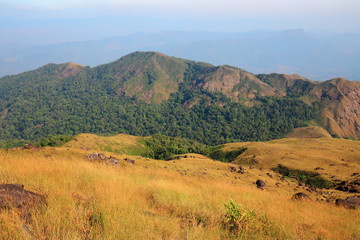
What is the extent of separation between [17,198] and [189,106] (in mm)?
154309

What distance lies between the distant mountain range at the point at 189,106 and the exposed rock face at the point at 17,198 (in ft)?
357

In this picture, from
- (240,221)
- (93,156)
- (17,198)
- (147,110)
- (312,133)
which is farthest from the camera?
(147,110)

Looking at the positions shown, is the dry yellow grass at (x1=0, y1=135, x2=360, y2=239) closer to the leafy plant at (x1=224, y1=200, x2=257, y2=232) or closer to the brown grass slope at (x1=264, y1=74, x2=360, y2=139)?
the leafy plant at (x1=224, y1=200, x2=257, y2=232)

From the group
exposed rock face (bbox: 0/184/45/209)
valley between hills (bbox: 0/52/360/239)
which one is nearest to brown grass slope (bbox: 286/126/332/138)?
valley between hills (bbox: 0/52/360/239)

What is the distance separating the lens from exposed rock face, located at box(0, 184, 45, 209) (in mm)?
4070

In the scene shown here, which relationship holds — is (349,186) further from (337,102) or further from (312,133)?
(337,102)

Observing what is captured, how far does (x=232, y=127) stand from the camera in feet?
410

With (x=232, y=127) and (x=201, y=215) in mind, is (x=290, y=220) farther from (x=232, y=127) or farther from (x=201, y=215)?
(x=232, y=127)

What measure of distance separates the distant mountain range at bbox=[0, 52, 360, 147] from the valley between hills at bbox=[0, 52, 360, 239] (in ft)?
3.26

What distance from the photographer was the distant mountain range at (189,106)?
11994 centimetres

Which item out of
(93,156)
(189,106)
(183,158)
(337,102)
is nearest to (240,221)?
(93,156)

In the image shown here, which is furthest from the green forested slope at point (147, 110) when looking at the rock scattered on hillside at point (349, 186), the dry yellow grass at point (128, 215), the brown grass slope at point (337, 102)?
the dry yellow grass at point (128, 215)

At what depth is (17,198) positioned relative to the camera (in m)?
4.25

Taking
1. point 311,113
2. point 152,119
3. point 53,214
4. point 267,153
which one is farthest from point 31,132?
point 311,113
